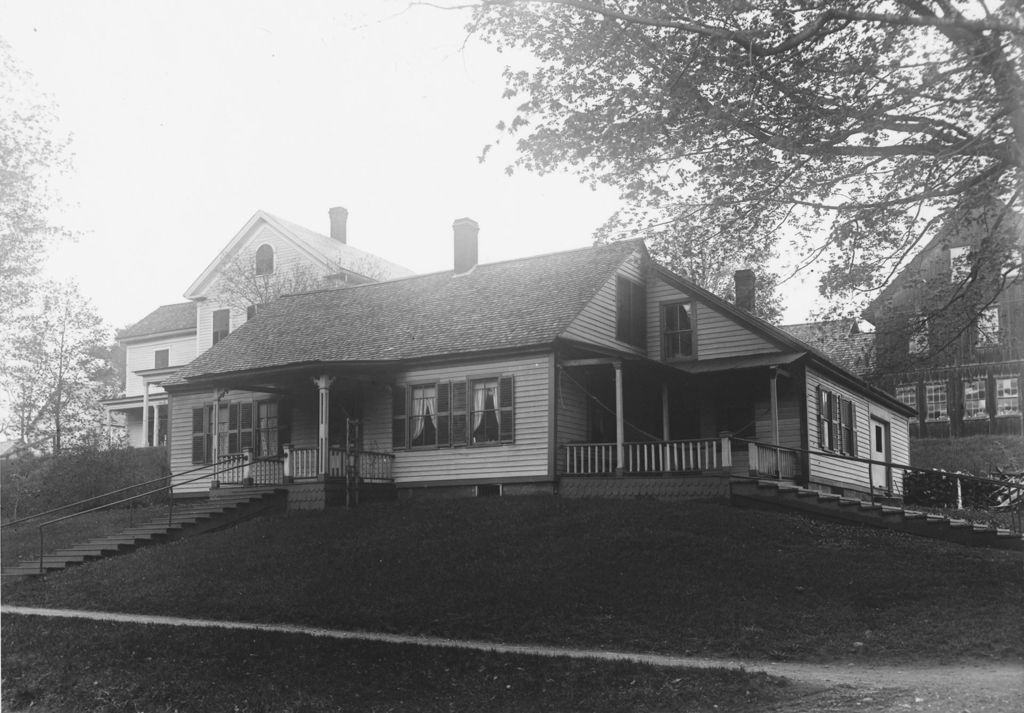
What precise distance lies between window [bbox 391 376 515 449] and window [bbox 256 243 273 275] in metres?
17.4

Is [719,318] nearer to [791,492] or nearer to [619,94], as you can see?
[791,492]

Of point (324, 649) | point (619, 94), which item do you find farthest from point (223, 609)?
point (619, 94)

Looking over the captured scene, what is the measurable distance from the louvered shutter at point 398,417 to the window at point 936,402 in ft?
80.6

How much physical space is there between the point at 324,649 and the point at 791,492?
10.8 metres

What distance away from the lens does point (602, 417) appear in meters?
25.1

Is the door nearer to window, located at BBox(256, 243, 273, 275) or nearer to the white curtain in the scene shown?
the white curtain

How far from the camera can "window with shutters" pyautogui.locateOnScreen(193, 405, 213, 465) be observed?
28141 mm

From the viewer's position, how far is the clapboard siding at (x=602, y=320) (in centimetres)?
2436

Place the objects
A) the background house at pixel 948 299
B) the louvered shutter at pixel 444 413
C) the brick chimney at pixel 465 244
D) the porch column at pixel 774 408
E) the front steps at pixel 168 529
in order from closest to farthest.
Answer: the background house at pixel 948 299
the front steps at pixel 168 529
the porch column at pixel 774 408
the louvered shutter at pixel 444 413
the brick chimney at pixel 465 244

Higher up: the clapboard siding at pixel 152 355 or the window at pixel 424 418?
the clapboard siding at pixel 152 355

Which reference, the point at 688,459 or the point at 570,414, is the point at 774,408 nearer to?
the point at 688,459

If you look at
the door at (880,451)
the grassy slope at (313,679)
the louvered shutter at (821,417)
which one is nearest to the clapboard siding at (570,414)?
the louvered shutter at (821,417)

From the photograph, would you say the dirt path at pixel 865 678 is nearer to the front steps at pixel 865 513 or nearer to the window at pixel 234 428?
the front steps at pixel 865 513

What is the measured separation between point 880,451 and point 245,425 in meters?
18.8
